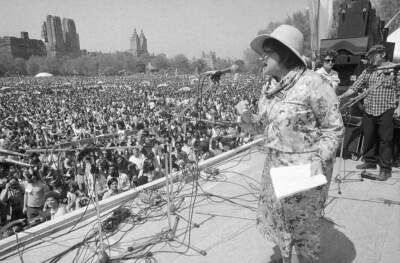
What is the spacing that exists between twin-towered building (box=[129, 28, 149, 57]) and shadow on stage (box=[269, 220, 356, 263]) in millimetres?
151820

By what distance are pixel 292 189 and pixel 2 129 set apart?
613 inches

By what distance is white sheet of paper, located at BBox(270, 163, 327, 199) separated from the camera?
150 centimetres

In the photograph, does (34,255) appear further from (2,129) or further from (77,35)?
(77,35)

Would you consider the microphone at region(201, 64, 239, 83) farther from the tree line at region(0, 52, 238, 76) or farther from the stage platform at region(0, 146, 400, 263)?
the tree line at region(0, 52, 238, 76)

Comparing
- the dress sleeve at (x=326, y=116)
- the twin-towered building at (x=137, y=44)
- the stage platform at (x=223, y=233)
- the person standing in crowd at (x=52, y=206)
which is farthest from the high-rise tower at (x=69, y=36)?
the dress sleeve at (x=326, y=116)

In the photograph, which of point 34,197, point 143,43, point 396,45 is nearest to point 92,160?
point 34,197

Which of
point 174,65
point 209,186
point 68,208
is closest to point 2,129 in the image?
point 68,208

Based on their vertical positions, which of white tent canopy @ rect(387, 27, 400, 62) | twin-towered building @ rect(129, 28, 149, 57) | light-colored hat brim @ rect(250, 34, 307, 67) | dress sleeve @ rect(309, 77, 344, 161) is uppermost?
twin-towered building @ rect(129, 28, 149, 57)

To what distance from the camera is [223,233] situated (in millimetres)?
2803

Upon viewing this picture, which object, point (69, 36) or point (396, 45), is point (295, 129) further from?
point (69, 36)

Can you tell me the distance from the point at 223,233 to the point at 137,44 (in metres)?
156

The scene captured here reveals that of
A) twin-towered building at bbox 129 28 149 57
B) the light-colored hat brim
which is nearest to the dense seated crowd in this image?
the light-colored hat brim

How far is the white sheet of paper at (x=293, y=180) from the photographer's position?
150 cm

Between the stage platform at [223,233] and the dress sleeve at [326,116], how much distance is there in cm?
122
